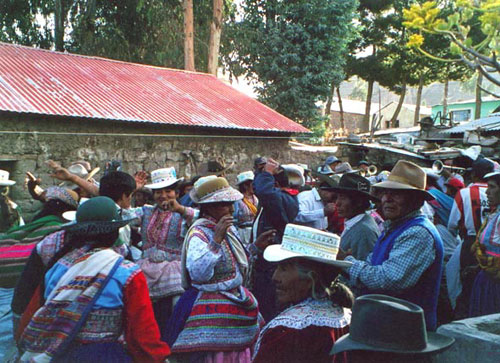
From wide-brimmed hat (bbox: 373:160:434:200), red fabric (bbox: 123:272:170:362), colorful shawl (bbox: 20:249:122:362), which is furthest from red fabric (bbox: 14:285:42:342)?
wide-brimmed hat (bbox: 373:160:434:200)

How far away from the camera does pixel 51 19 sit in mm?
21359

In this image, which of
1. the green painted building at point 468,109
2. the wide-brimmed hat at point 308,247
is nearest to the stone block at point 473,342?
the wide-brimmed hat at point 308,247

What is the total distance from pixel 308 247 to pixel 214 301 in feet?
3.41

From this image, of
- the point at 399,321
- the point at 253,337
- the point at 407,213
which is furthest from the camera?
the point at 253,337

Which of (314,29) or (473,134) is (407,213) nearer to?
(473,134)

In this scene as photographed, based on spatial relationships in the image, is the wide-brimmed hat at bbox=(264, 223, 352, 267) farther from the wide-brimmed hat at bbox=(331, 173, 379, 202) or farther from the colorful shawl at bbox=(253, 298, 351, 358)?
the wide-brimmed hat at bbox=(331, 173, 379, 202)

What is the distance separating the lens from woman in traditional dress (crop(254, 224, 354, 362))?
2.23m

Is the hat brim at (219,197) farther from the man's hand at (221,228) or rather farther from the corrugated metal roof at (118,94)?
the corrugated metal roof at (118,94)

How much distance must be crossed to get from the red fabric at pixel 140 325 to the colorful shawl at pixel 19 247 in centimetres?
152

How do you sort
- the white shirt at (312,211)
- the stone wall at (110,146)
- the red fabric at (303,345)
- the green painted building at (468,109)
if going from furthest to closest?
the green painted building at (468,109)
the stone wall at (110,146)
the white shirt at (312,211)
the red fabric at (303,345)

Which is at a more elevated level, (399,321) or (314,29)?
(314,29)

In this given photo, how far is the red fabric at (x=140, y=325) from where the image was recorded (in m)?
2.46

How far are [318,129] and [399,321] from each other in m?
21.7

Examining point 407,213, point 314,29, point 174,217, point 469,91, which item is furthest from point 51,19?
point 469,91
